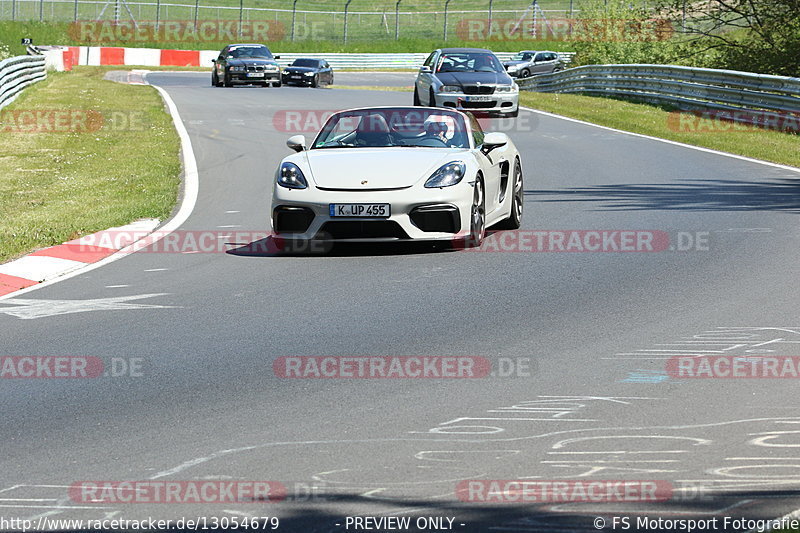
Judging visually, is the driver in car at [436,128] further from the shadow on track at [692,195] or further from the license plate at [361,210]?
the shadow on track at [692,195]

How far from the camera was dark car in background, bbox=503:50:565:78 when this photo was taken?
5962 centimetres

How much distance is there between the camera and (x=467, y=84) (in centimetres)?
2786

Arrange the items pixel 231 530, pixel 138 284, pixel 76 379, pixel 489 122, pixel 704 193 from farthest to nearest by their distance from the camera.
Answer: pixel 489 122 → pixel 704 193 → pixel 138 284 → pixel 76 379 → pixel 231 530

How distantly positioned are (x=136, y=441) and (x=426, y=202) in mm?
5746

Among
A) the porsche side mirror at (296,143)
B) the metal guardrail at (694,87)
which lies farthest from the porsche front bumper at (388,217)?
the metal guardrail at (694,87)

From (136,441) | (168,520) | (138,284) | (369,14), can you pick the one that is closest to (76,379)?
(136,441)

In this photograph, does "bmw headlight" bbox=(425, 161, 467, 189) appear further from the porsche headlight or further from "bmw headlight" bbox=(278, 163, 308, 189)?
the porsche headlight

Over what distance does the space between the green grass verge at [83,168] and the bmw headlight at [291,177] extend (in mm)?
2328

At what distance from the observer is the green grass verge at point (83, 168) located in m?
13.5

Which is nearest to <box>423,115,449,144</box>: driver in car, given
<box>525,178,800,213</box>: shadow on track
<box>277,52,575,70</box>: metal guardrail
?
<box>525,178,800,213</box>: shadow on track

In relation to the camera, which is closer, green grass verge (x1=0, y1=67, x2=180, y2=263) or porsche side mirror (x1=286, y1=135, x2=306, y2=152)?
porsche side mirror (x1=286, y1=135, x2=306, y2=152)

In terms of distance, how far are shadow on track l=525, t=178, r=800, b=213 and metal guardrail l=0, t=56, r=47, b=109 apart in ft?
62.1

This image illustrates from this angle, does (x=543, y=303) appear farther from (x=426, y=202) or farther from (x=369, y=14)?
(x=369, y=14)

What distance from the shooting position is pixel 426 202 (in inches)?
437
